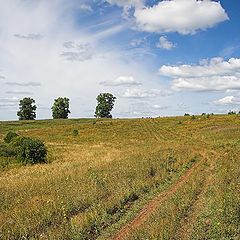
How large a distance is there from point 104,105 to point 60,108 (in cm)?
1607

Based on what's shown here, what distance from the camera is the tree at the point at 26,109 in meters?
131

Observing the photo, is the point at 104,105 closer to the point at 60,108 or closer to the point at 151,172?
the point at 60,108

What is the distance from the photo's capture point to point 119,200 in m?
15.4

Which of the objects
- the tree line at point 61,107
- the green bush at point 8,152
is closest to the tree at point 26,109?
the tree line at point 61,107

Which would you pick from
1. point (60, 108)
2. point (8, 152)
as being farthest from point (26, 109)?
point (8, 152)

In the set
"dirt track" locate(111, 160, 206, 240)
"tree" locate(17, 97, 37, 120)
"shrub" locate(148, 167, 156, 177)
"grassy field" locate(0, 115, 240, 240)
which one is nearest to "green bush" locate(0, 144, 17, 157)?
"grassy field" locate(0, 115, 240, 240)

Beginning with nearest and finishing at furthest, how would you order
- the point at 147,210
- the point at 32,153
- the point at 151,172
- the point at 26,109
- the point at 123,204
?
the point at 147,210 < the point at 123,204 < the point at 151,172 < the point at 32,153 < the point at 26,109

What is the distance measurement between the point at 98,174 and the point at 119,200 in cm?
601

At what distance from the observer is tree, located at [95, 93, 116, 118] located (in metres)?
134

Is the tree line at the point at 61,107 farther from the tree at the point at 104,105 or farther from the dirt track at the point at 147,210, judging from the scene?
the dirt track at the point at 147,210

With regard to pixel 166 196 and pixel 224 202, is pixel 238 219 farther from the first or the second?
pixel 166 196

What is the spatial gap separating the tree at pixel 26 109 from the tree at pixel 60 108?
764 cm

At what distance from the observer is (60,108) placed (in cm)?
13662

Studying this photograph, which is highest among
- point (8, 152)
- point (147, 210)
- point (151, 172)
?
point (8, 152)
